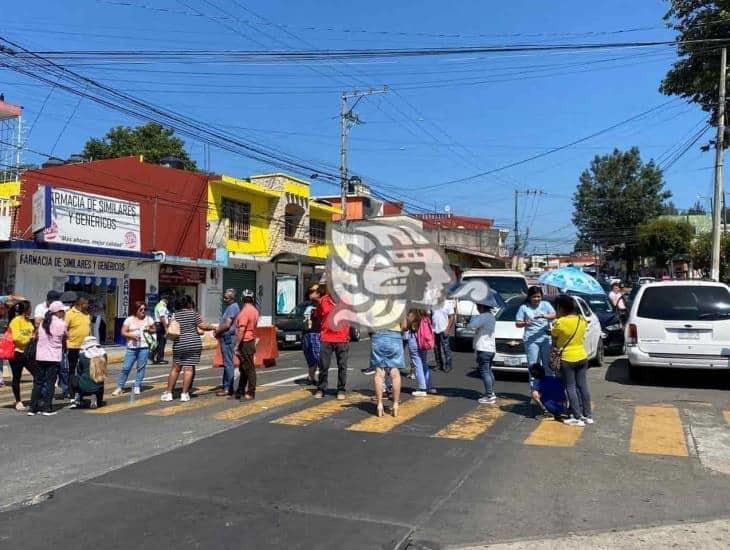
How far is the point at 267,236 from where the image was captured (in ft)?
106

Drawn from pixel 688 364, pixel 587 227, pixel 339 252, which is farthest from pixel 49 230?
pixel 587 227

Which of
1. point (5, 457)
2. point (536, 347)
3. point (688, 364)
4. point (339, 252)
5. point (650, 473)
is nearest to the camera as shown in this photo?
point (650, 473)

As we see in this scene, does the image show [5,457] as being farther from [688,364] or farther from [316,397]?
[688,364]

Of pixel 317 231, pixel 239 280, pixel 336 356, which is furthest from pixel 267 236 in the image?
pixel 336 356

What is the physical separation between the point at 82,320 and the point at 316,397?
3795 mm

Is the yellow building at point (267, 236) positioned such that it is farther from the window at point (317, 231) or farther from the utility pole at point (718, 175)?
the utility pole at point (718, 175)

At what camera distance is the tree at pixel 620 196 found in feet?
188

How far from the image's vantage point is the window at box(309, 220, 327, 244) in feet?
120

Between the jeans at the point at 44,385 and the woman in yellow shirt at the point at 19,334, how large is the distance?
0.56m

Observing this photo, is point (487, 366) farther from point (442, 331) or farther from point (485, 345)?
point (442, 331)

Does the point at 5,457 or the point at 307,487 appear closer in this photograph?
the point at 307,487

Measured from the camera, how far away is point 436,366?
46.4 ft

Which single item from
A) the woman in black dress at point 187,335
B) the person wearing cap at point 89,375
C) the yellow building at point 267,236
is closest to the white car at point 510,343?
the woman in black dress at point 187,335

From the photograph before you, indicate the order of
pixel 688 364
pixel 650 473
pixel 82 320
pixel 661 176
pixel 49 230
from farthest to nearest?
pixel 661 176
pixel 49 230
pixel 688 364
pixel 82 320
pixel 650 473
